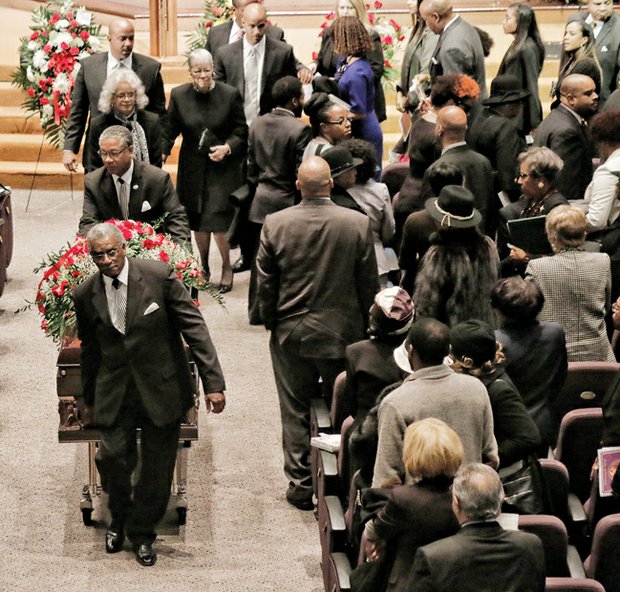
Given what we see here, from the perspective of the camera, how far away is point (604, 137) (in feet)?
22.8

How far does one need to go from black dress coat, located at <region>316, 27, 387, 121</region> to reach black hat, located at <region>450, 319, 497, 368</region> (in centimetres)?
Result: 511

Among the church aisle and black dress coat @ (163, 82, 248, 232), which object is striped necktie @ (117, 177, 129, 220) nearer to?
the church aisle

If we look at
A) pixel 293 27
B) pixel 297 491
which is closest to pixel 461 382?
pixel 297 491

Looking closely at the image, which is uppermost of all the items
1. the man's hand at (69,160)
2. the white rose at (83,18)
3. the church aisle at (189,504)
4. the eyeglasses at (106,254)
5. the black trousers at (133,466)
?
the white rose at (83,18)

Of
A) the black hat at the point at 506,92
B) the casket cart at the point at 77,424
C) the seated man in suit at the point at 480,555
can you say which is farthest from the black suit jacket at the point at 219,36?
the seated man in suit at the point at 480,555

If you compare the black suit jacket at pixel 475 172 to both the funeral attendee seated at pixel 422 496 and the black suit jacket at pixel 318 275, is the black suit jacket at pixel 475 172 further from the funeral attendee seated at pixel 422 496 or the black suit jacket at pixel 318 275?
the funeral attendee seated at pixel 422 496

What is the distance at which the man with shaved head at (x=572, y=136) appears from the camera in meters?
7.57

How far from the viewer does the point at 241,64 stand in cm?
961

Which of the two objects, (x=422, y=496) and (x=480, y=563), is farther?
(x=422, y=496)

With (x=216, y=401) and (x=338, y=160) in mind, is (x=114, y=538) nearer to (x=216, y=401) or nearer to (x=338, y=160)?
(x=216, y=401)

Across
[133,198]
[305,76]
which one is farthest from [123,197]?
[305,76]

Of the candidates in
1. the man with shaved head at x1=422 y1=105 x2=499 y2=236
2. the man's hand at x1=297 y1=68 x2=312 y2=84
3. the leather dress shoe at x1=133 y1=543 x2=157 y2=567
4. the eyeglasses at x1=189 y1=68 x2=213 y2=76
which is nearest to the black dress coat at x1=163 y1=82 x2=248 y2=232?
the eyeglasses at x1=189 y1=68 x2=213 y2=76

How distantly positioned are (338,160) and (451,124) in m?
0.68

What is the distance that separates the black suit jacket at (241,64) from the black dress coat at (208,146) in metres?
0.52
